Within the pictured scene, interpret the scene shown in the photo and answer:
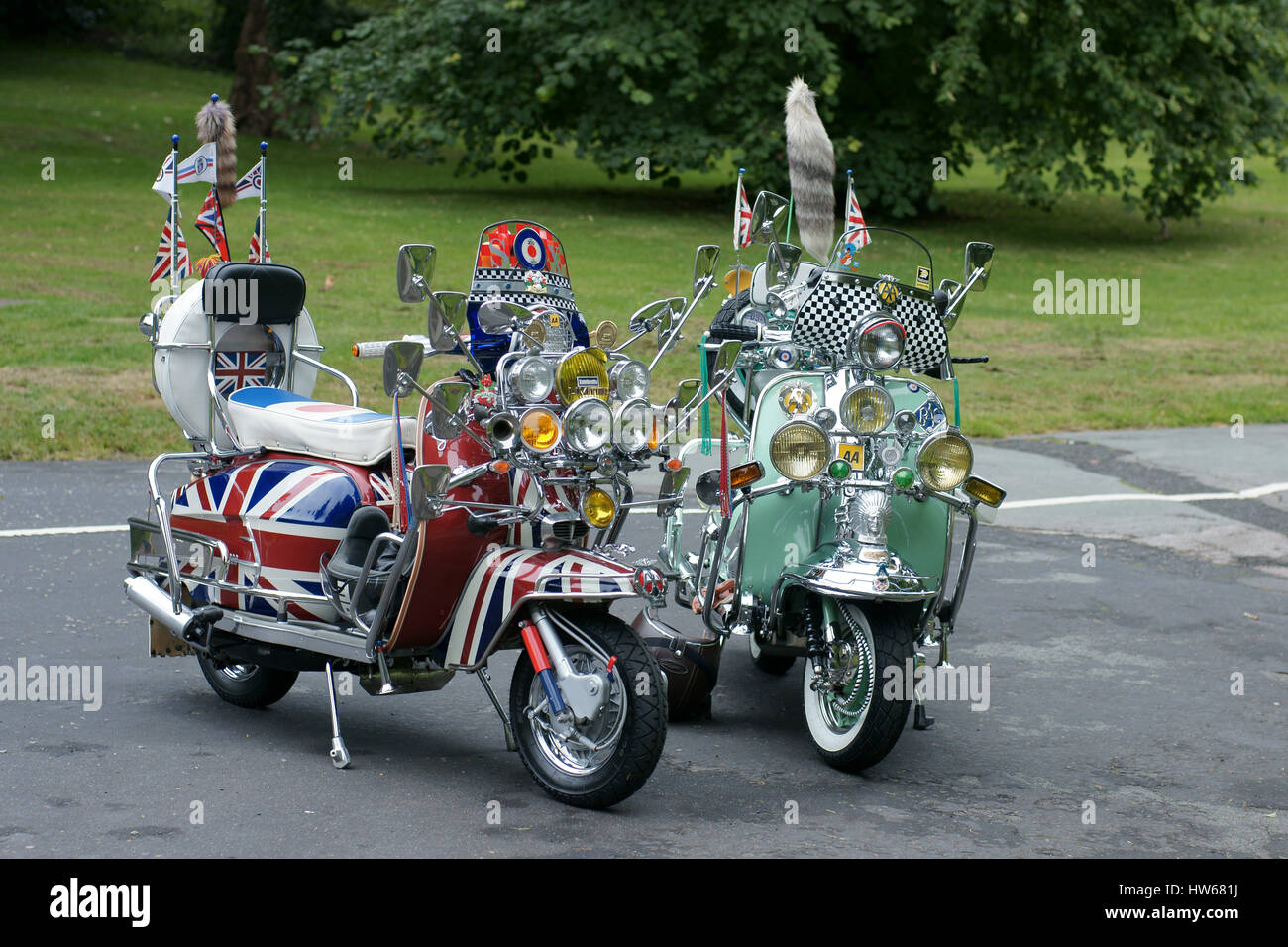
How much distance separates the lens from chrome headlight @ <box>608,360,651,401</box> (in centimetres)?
505

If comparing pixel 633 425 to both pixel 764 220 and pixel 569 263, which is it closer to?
pixel 764 220

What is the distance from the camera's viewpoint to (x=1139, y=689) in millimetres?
6590

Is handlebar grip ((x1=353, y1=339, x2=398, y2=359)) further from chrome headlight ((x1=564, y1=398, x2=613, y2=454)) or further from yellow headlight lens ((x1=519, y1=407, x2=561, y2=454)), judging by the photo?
chrome headlight ((x1=564, y1=398, x2=613, y2=454))

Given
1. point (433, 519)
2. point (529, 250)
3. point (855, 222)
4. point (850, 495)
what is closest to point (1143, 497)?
point (855, 222)

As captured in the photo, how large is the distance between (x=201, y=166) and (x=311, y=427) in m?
1.36

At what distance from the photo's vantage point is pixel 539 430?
4965mm

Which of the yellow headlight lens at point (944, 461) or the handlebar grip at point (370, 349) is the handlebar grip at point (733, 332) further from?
the handlebar grip at point (370, 349)

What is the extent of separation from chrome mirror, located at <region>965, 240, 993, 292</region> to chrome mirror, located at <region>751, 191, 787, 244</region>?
82 cm

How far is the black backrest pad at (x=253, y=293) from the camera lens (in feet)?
19.9

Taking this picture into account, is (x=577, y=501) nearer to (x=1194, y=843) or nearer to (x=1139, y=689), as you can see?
(x=1194, y=843)

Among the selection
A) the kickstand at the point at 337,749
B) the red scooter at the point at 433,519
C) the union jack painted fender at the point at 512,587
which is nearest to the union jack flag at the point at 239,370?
the red scooter at the point at 433,519

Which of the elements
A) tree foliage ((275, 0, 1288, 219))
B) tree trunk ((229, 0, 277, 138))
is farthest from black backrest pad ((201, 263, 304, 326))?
tree trunk ((229, 0, 277, 138))

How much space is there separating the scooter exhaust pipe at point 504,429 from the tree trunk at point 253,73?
2949 cm

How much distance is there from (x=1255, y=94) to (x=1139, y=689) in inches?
884
